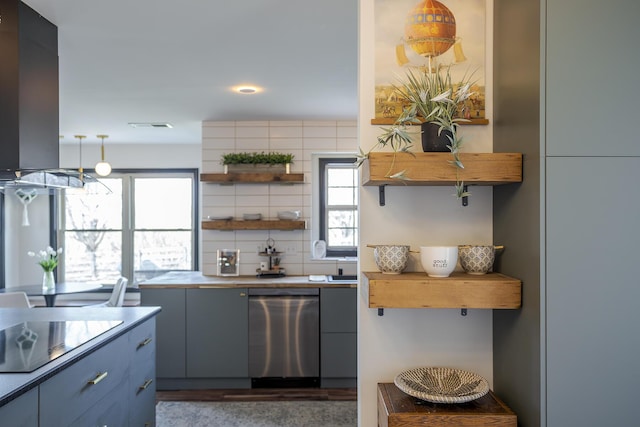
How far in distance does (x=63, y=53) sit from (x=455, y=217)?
2498mm

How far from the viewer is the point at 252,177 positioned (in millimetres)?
4766

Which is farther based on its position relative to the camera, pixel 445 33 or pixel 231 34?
pixel 231 34

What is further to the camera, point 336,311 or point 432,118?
point 336,311

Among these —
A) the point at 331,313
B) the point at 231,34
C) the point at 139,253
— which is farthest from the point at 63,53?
the point at 139,253

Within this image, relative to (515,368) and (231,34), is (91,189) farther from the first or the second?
(515,368)

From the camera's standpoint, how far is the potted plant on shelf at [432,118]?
62.2 inches

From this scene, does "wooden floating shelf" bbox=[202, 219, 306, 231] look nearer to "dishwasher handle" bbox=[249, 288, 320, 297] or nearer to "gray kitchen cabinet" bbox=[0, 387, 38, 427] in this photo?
"dishwasher handle" bbox=[249, 288, 320, 297]

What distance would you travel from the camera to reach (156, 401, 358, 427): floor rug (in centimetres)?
357

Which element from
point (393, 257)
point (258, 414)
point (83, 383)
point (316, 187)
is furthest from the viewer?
point (316, 187)

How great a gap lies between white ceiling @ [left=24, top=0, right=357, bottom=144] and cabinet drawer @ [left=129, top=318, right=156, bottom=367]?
62.3 inches

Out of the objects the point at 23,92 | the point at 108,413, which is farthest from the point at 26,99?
the point at 108,413

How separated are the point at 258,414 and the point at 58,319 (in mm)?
1691

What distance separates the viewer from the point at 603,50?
57.0 inches

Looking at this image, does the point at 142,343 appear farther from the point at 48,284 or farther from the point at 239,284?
the point at 48,284
